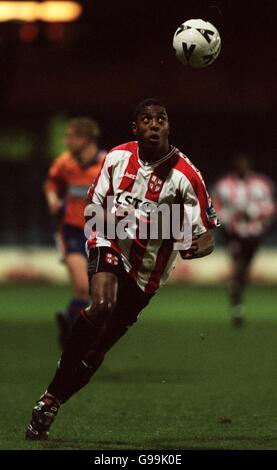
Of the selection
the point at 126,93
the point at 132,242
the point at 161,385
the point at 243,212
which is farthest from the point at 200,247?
the point at 126,93

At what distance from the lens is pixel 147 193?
8.51 m

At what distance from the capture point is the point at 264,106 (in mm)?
31109

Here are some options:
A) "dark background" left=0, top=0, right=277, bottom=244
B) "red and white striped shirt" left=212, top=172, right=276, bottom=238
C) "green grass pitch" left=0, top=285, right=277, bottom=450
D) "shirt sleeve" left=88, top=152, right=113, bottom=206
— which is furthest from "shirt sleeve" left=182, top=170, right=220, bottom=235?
"dark background" left=0, top=0, right=277, bottom=244

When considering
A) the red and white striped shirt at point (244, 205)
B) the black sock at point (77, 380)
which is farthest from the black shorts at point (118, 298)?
the red and white striped shirt at point (244, 205)

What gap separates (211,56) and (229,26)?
2162 cm

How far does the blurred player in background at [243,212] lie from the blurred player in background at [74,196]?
6163 millimetres

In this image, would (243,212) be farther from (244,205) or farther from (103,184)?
(103,184)

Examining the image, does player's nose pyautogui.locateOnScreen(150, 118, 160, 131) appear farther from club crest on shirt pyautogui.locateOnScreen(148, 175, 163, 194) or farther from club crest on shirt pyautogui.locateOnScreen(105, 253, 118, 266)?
club crest on shirt pyautogui.locateOnScreen(105, 253, 118, 266)

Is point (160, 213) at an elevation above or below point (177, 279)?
above

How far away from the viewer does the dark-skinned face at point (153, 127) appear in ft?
27.5

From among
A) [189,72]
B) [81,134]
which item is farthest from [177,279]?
[81,134]

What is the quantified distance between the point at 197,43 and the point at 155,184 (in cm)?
105

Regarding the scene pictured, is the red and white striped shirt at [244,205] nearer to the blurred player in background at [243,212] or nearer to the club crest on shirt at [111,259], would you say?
the blurred player in background at [243,212]
